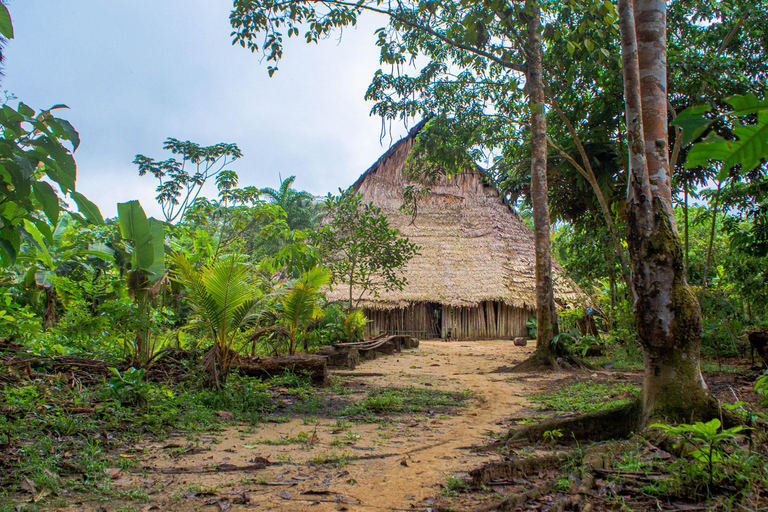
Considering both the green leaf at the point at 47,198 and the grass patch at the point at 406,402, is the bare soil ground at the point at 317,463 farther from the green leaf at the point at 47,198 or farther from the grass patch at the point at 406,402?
the green leaf at the point at 47,198

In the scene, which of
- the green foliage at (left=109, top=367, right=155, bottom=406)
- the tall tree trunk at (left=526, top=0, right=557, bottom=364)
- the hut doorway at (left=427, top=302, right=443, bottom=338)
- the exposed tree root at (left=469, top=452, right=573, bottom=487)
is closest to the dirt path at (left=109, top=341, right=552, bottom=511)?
the exposed tree root at (left=469, top=452, right=573, bottom=487)

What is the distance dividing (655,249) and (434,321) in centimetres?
1566

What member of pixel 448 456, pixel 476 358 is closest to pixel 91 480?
pixel 448 456

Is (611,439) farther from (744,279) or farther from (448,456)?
(744,279)

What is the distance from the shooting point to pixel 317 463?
2.86m

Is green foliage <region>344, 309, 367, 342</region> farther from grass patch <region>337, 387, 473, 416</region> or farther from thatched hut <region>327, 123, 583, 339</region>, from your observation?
thatched hut <region>327, 123, 583, 339</region>

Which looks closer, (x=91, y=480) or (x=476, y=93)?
(x=91, y=480)

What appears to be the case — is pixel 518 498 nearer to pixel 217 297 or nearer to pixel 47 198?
pixel 47 198

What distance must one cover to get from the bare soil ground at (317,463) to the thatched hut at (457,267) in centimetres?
1158

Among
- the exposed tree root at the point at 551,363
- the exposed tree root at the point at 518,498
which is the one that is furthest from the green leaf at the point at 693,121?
the exposed tree root at the point at 551,363

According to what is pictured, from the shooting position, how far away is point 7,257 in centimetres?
199

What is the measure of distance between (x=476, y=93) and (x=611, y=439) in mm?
8057

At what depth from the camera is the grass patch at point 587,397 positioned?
14.3 feet

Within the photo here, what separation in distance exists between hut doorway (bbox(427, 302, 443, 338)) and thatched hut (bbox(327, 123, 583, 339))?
40 millimetres
